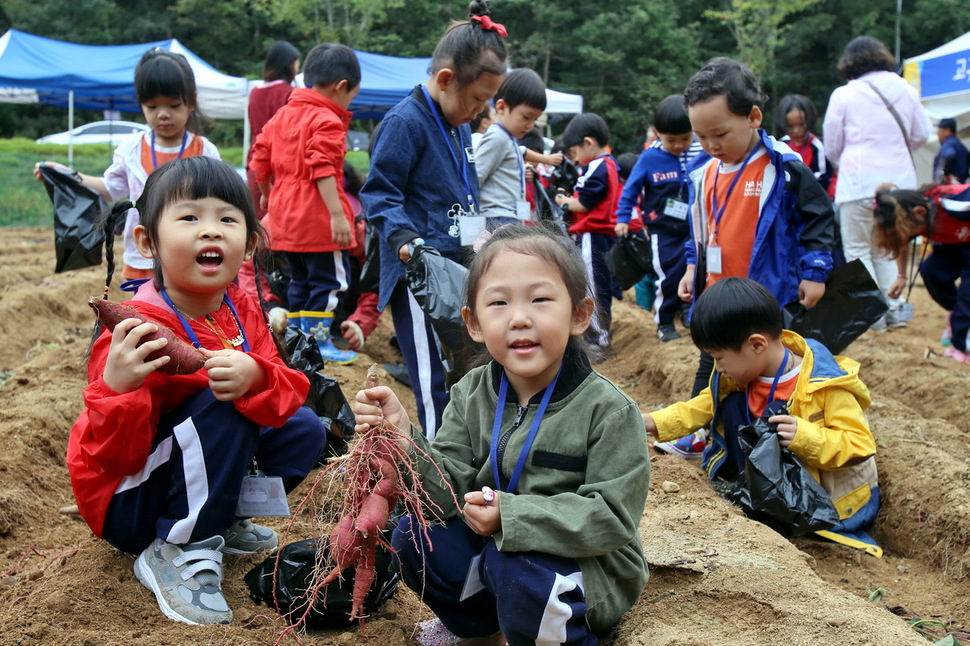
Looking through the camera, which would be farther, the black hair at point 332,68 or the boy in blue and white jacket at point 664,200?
the boy in blue and white jacket at point 664,200

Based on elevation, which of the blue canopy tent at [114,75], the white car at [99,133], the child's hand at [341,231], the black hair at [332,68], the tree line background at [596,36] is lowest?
the child's hand at [341,231]

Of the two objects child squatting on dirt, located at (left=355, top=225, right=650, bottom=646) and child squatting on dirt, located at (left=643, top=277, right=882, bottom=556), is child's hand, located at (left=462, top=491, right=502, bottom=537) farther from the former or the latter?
child squatting on dirt, located at (left=643, top=277, right=882, bottom=556)

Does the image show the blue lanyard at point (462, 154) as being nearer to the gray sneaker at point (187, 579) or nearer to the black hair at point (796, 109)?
the gray sneaker at point (187, 579)

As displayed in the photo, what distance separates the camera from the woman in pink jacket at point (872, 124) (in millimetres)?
6836

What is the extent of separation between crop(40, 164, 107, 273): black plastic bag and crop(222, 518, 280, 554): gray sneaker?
2226 millimetres

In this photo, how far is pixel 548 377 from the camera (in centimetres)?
230

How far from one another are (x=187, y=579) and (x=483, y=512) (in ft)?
3.23

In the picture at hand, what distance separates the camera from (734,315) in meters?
3.40

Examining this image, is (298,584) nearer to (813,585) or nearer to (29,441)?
(813,585)

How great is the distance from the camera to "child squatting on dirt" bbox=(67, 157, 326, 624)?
2.27m

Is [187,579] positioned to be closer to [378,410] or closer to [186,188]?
[378,410]

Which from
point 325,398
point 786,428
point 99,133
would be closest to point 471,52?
point 325,398

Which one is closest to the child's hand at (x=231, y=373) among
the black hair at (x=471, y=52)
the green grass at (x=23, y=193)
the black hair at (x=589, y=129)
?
the black hair at (x=471, y=52)

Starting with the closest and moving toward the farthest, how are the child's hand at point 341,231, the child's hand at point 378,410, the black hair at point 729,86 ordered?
the child's hand at point 378,410 → the black hair at point 729,86 → the child's hand at point 341,231
